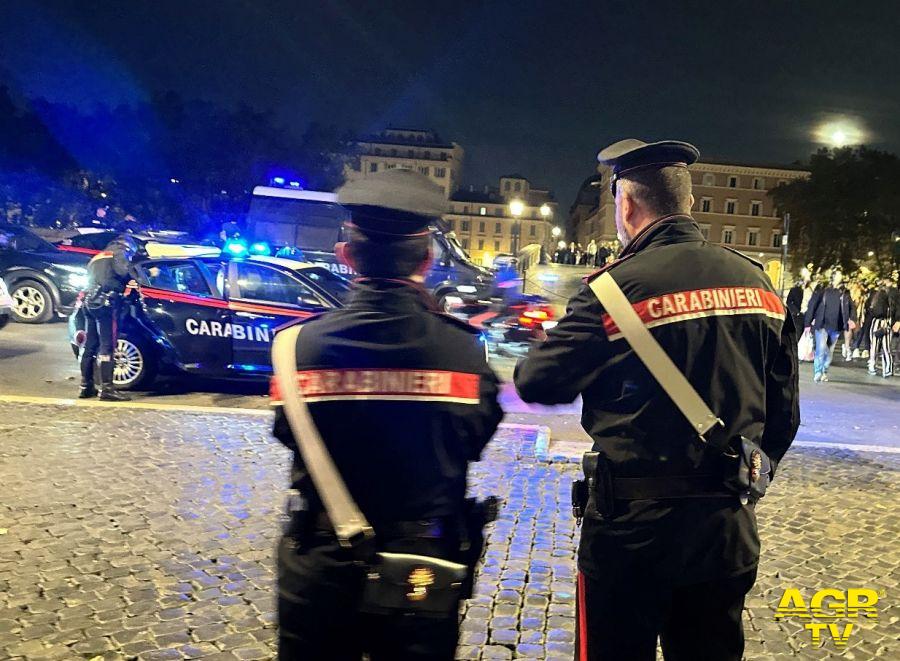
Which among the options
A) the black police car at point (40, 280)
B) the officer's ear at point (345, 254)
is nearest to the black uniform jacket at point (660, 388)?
the officer's ear at point (345, 254)

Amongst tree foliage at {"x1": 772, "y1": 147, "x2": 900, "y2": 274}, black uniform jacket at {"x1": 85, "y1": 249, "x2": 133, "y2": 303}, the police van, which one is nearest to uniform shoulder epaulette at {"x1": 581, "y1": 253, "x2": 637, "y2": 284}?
black uniform jacket at {"x1": 85, "y1": 249, "x2": 133, "y2": 303}

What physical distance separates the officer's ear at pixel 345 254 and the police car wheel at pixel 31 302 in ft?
45.9

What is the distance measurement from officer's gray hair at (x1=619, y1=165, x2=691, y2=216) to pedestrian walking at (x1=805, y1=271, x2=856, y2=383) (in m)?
11.9

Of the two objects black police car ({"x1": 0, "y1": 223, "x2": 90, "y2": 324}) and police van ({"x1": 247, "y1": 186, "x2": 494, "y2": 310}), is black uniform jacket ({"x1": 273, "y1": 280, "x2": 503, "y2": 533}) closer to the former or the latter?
black police car ({"x1": 0, "y1": 223, "x2": 90, "y2": 324})

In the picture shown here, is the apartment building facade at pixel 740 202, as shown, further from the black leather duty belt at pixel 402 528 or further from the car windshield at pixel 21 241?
the black leather duty belt at pixel 402 528

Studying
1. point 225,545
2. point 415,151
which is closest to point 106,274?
point 225,545

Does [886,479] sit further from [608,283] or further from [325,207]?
[325,207]

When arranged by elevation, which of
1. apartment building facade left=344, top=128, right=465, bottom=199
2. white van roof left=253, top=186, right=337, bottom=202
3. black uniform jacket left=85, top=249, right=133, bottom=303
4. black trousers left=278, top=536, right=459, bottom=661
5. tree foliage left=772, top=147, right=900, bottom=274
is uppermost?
apartment building facade left=344, top=128, right=465, bottom=199

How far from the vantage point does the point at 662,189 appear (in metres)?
2.26

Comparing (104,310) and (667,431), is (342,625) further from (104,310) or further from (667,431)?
(104,310)

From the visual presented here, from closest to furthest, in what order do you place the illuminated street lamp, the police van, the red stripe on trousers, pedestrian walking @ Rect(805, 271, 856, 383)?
the red stripe on trousers
pedestrian walking @ Rect(805, 271, 856, 383)
the police van
the illuminated street lamp

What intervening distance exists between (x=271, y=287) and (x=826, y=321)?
9309 mm

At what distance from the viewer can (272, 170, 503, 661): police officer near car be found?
190 centimetres

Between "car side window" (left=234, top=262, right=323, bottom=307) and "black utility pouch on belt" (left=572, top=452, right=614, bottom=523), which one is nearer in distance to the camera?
"black utility pouch on belt" (left=572, top=452, right=614, bottom=523)
